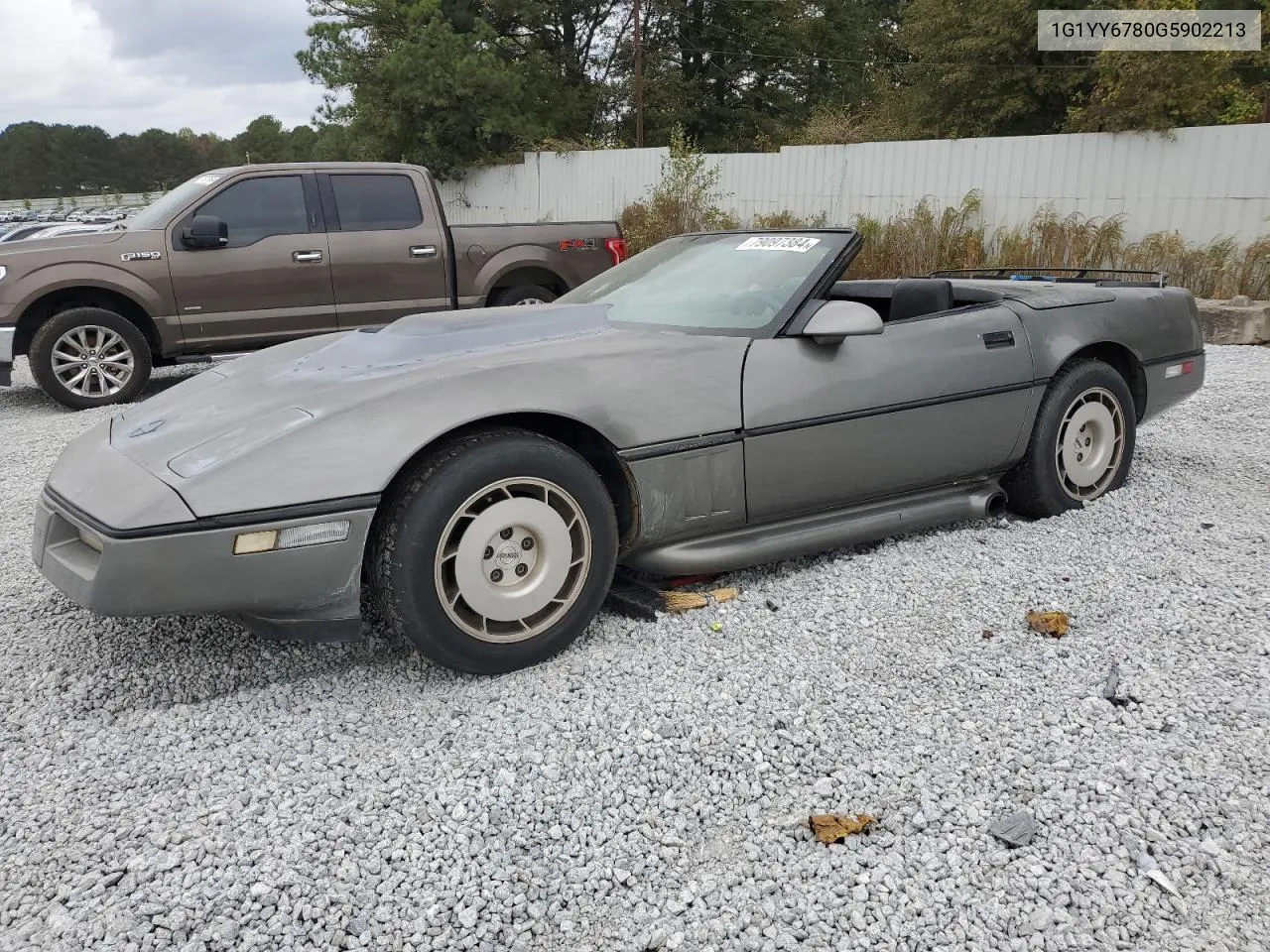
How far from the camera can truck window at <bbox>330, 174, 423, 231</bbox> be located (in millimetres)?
8102

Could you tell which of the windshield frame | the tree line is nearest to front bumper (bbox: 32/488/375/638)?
the windshield frame

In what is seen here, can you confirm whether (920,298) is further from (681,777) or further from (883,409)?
(681,777)

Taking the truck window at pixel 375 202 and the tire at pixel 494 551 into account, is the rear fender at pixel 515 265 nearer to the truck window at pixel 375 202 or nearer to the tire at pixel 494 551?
the truck window at pixel 375 202

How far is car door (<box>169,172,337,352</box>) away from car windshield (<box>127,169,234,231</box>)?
129 millimetres

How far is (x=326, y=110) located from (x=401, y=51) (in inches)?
197

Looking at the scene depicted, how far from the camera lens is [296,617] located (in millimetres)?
2672

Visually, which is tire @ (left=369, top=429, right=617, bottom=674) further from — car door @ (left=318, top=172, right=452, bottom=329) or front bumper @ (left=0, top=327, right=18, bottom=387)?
front bumper @ (left=0, top=327, right=18, bottom=387)

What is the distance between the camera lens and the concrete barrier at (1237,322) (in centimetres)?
905

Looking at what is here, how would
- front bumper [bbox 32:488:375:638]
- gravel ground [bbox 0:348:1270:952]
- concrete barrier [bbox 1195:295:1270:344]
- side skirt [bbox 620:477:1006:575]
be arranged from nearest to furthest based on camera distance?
gravel ground [bbox 0:348:1270:952] < front bumper [bbox 32:488:375:638] < side skirt [bbox 620:477:1006:575] < concrete barrier [bbox 1195:295:1270:344]

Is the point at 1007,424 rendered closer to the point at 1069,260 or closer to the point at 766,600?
the point at 766,600

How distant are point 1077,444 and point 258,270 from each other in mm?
6193

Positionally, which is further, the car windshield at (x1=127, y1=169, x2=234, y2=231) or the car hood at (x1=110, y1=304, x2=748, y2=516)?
the car windshield at (x1=127, y1=169, x2=234, y2=231)

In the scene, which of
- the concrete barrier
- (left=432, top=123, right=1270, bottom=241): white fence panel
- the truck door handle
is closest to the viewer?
the truck door handle

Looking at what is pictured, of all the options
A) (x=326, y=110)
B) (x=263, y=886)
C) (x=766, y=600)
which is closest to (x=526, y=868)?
(x=263, y=886)
